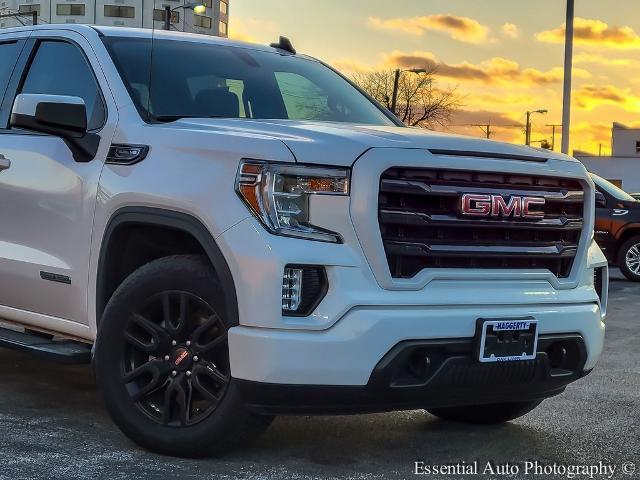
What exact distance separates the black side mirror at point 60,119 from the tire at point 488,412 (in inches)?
85.9

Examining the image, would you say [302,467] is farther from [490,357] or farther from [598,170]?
[598,170]

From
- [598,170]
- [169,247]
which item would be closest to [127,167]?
[169,247]

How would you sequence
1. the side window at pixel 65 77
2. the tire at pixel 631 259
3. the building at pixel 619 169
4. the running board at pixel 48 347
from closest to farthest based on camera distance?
1. the running board at pixel 48 347
2. the side window at pixel 65 77
3. the tire at pixel 631 259
4. the building at pixel 619 169

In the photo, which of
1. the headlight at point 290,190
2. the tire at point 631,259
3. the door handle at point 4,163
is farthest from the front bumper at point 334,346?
the tire at point 631,259

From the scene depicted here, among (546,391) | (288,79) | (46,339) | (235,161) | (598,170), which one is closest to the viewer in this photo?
(235,161)

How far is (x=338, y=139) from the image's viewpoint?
13.7ft

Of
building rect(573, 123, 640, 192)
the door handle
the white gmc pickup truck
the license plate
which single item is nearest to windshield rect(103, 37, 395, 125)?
the white gmc pickup truck

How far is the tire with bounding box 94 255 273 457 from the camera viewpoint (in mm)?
4230

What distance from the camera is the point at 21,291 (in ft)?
17.7

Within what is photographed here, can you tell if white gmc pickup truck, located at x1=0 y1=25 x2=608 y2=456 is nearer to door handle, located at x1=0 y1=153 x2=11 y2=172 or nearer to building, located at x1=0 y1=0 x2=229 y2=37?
door handle, located at x1=0 y1=153 x2=11 y2=172

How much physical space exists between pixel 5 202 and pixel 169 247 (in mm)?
1199

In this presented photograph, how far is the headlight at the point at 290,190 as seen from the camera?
13.3ft

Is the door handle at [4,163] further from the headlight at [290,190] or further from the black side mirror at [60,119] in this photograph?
the headlight at [290,190]

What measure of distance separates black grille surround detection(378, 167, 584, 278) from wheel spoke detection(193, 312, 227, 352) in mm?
713
